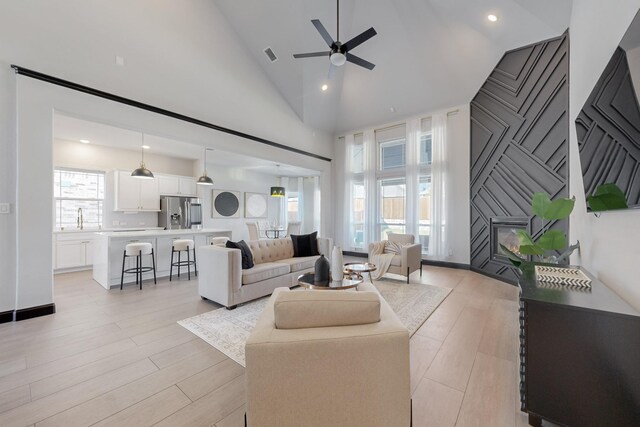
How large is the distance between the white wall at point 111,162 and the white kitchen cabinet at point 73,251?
27.2 inches

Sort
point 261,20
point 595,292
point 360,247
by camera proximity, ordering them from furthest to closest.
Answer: point 360,247
point 261,20
point 595,292

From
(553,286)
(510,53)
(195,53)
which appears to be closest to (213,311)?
(553,286)

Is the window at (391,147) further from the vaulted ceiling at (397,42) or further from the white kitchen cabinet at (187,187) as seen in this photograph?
the white kitchen cabinet at (187,187)

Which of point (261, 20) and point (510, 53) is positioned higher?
point (261, 20)

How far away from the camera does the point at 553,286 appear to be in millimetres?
1841

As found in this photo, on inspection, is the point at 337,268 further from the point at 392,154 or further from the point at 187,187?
the point at 187,187

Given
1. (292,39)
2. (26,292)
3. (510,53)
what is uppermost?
(292,39)

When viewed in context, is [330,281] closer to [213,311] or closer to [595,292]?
[213,311]

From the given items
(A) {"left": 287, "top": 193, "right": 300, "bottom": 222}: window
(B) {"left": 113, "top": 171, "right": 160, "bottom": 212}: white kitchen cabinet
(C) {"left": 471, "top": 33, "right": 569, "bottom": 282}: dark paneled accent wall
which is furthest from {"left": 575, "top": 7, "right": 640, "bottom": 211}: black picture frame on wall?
(A) {"left": 287, "top": 193, "right": 300, "bottom": 222}: window

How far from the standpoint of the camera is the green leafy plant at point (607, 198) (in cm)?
161

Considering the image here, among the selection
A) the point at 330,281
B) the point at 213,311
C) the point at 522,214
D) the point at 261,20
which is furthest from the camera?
the point at 261,20

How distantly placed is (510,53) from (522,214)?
9.35 ft

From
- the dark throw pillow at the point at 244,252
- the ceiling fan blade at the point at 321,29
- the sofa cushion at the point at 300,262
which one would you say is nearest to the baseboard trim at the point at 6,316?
the dark throw pillow at the point at 244,252

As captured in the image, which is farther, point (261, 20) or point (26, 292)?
point (261, 20)
